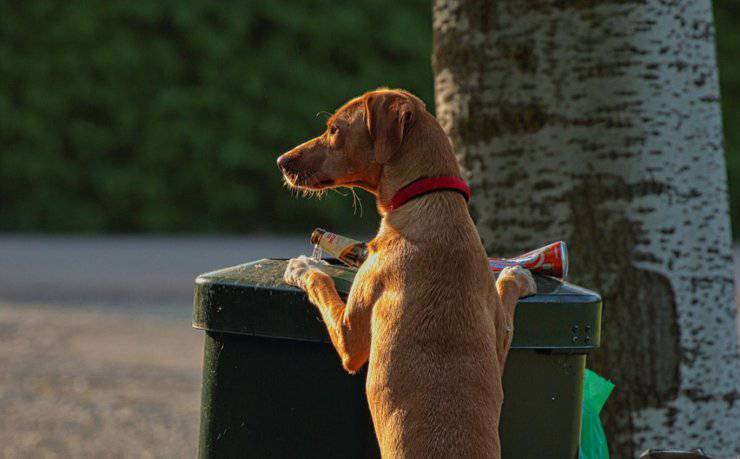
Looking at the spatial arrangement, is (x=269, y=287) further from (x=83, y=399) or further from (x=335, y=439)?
(x=83, y=399)

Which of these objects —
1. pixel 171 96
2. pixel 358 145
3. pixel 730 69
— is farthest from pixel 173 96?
pixel 358 145

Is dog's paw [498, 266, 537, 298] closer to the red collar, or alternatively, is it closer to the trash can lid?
the trash can lid

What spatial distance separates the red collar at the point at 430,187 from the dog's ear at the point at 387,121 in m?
0.08

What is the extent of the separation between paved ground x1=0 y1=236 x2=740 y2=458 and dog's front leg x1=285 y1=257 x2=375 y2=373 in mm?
2998

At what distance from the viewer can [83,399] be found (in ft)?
20.4

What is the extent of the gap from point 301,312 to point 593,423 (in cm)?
94

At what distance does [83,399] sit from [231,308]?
3869 millimetres

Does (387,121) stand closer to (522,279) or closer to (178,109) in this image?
(522,279)

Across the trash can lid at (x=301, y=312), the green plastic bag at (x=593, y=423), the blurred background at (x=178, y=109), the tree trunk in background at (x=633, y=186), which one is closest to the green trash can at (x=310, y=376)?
the trash can lid at (x=301, y=312)

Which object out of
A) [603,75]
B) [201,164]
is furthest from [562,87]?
[201,164]

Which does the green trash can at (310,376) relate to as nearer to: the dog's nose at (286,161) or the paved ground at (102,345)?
the dog's nose at (286,161)

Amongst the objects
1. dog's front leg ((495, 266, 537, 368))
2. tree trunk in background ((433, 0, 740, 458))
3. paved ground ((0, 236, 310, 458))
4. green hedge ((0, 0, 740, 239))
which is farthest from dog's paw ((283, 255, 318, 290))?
green hedge ((0, 0, 740, 239))

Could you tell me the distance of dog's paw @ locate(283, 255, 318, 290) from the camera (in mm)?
2604

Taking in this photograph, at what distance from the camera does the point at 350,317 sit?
7.93 ft
